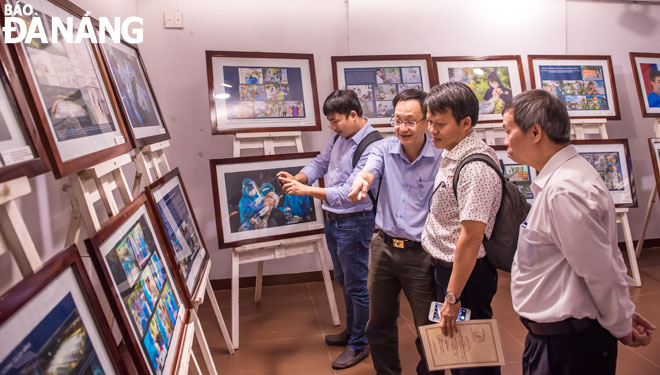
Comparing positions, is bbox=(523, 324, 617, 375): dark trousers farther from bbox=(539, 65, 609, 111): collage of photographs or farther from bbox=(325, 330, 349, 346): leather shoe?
bbox=(539, 65, 609, 111): collage of photographs

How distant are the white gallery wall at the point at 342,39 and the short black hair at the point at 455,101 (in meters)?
2.32

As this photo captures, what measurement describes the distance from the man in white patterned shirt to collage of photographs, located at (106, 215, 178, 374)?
0.94 metres

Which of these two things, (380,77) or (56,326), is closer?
(56,326)

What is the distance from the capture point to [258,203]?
10.1 ft

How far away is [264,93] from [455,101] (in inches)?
81.4

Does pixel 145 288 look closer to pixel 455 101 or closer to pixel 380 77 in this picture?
pixel 455 101

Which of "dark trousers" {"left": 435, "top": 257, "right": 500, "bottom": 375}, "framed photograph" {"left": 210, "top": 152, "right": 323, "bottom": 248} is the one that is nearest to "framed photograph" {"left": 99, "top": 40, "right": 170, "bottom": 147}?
"framed photograph" {"left": 210, "top": 152, "right": 323, "bottom": 248}

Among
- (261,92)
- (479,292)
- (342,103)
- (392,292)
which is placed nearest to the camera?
(479,292)

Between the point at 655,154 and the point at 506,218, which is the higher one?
the point at 506,218

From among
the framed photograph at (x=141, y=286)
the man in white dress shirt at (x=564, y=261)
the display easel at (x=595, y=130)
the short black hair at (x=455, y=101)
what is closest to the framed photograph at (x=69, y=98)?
the framed photograph at (x=141, y=286)

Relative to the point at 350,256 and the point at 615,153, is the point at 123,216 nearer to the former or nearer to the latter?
the point at 350,256

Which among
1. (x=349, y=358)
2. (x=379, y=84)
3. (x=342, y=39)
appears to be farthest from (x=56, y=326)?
(x=342, y=39)

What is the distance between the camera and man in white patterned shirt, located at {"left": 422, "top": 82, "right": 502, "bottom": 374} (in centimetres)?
152

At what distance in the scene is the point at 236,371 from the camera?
2633mm
